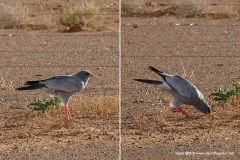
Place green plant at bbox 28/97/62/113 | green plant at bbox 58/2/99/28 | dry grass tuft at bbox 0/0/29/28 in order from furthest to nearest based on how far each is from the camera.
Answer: dry grass tuft at bbox 0/0/29/28
green plant at bbox 58/2/99/28
green plant at bbox 28/97/62/113

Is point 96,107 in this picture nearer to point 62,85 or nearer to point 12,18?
point 62,85

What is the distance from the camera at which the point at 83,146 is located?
741 centimetres

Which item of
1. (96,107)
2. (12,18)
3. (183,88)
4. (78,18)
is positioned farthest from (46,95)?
(12,18)

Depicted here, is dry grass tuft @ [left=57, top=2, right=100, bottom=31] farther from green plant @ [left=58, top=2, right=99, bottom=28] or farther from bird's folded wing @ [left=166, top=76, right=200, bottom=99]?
bird's folded wing @ [left=166, top=76, right=200, bottom=99]

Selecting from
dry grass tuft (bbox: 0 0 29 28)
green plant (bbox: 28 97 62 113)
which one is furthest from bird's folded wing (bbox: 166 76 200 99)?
dry grass tuft (bbox: 0 0 29 28)

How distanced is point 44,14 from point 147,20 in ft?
10.6

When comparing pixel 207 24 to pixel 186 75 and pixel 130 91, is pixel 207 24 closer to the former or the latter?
pixel 186 75

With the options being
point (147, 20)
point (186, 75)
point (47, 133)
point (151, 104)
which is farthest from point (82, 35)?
point (47, 133)

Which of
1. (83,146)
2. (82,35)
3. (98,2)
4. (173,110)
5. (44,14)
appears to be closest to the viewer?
(83,146)

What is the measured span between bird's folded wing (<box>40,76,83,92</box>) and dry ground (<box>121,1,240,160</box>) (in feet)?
2.31

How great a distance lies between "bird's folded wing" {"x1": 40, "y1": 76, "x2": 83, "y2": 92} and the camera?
8586 mm

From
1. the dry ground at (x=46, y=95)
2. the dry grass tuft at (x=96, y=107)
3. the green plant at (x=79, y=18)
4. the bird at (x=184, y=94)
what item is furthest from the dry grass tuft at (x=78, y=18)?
the bird at (x=184, y=94)

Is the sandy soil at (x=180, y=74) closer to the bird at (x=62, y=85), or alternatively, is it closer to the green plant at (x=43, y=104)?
the bird at (x=62, y=85)

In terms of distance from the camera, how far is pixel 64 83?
870cm
